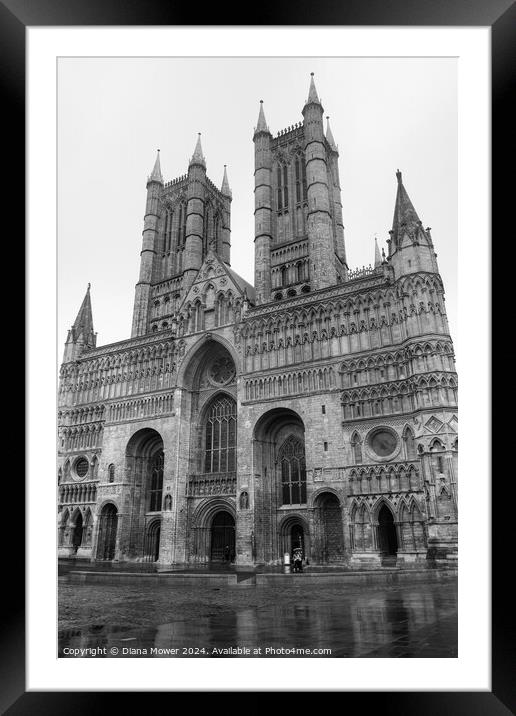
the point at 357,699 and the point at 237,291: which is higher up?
the point at 237,291

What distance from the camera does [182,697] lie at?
6.25 m

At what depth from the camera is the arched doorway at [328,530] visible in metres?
26.6

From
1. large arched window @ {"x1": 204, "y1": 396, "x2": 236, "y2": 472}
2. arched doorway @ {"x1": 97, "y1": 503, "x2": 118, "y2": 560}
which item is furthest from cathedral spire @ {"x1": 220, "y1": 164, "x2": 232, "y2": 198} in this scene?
arched doorway @ {"x1": 97, "y1": 503, "x2": 118, "y2": 560}

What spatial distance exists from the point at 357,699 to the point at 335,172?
176 feet

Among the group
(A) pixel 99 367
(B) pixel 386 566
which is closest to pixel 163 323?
(A) pixel 99 367

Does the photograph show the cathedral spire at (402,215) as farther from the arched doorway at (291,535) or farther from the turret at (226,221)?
the turret at (226,221)

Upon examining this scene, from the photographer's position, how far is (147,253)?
5591 cm

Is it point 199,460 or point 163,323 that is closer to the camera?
point 199,460

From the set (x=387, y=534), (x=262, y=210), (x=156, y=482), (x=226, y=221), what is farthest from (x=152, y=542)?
(x=226, y=221)

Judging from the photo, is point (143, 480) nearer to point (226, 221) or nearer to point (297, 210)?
point (297, 210)

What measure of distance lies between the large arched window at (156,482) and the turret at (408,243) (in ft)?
73.3

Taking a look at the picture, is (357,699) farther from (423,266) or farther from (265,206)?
(265,206)

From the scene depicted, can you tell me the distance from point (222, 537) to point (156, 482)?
722 cm

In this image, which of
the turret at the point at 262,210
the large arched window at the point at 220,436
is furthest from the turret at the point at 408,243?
the turret at the point at 262,210
